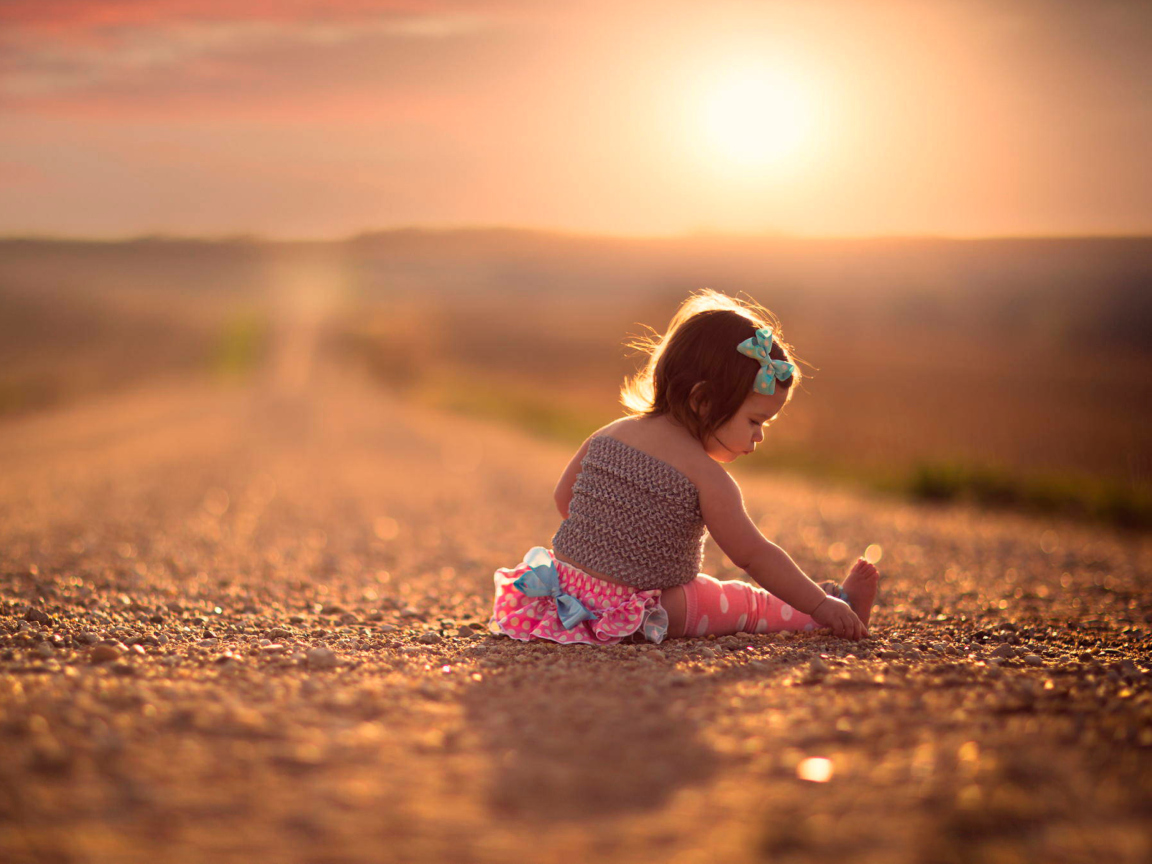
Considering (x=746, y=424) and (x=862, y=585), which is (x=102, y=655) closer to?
(x=746, y=424)

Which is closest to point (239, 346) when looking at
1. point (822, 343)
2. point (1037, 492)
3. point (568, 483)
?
point (822, 343)

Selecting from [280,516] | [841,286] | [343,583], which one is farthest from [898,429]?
[841,286]

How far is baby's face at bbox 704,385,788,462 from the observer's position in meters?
3.43

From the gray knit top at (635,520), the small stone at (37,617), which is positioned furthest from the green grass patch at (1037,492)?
the small stone at (37,617)

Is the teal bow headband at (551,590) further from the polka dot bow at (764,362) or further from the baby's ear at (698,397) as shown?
the polka dot bow at (764,362)

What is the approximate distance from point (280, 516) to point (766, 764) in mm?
6529

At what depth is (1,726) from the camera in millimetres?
2086

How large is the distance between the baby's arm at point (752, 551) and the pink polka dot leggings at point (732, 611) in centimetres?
19

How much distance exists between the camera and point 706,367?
3.43m

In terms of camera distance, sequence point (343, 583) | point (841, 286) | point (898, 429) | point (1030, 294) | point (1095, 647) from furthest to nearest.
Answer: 1. point (841, 286)
2. point (1030, 294)
3. point (898, 429)
4. point (343, 583)
5. point (1095, 647)

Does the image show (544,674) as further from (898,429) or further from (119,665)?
(898,429)

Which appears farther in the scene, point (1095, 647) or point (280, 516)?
point (280, 516)

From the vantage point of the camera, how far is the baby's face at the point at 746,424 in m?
3.43

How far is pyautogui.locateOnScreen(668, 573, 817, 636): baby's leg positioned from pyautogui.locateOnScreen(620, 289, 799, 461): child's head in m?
0.63
